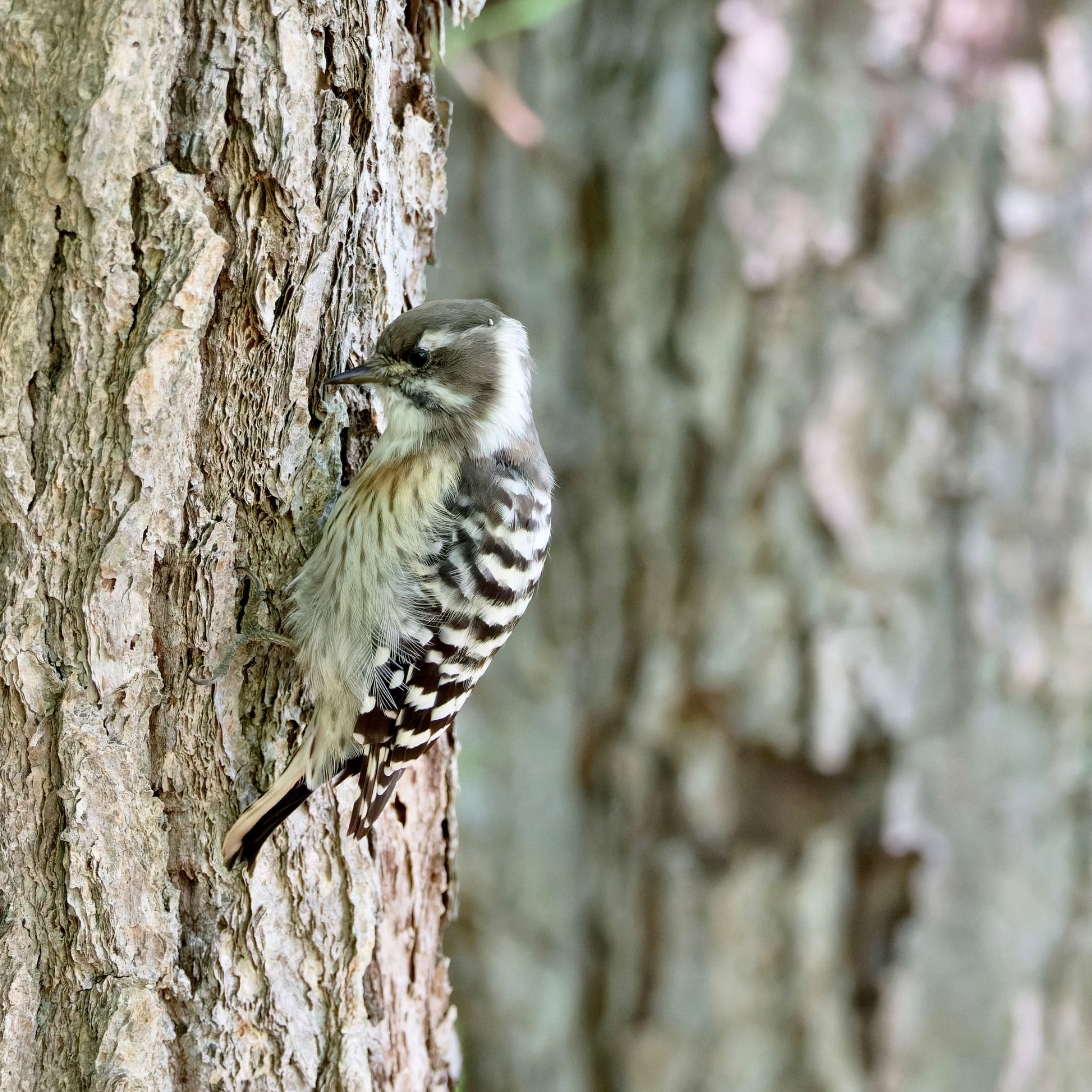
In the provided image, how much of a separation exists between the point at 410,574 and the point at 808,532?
1486 mm

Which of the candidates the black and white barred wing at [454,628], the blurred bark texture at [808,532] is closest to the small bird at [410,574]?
the black and white barred wing at [454,628]

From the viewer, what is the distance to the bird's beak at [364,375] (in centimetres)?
232

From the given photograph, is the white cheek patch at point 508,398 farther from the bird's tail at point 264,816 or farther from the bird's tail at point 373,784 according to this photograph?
the bird's tail at point 264,816

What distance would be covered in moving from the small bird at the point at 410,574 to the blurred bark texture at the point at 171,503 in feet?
0.23

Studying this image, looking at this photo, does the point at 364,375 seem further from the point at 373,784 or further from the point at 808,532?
the point at 808,532

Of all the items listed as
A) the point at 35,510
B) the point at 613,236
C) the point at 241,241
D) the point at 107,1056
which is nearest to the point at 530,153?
the point at 613,236

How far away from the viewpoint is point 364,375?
2365mm

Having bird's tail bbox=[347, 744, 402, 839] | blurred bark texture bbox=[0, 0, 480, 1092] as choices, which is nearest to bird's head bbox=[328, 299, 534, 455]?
blurred bark texture bbox=[0, 0, 480, 1092]

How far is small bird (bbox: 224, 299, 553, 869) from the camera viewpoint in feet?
7.86

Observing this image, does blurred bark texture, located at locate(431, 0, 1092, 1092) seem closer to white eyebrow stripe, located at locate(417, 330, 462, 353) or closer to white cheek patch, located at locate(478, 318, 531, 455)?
white cheek patch, located at locate(478, 318, 531, 455)

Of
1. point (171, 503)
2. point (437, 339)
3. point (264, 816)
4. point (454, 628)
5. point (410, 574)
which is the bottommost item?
point (264, 816)

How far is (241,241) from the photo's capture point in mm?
2158

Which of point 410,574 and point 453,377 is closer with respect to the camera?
point 410,574

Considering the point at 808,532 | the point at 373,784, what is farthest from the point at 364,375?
the point at 808,532
